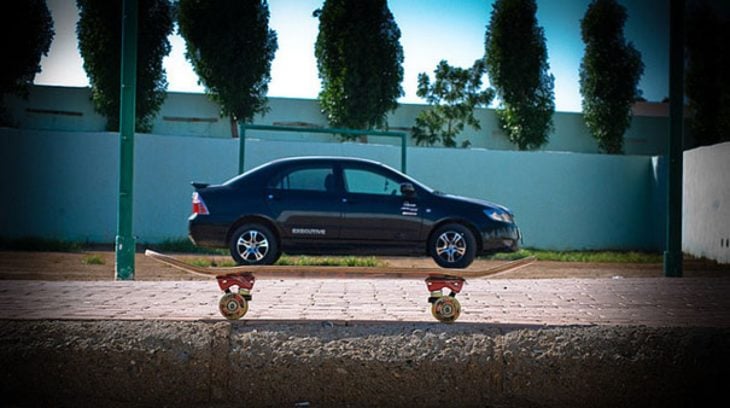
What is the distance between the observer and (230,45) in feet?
35.3

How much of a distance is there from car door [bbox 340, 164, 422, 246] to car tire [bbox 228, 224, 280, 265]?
18.3 inches

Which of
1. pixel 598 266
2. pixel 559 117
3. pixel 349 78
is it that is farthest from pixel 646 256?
pixel 559 117

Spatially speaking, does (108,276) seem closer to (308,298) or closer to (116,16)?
(308,298)

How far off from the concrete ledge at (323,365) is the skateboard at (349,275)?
0.32 ft

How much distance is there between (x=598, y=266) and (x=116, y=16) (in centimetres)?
733

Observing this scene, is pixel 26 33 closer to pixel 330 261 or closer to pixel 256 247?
pixel 256 247

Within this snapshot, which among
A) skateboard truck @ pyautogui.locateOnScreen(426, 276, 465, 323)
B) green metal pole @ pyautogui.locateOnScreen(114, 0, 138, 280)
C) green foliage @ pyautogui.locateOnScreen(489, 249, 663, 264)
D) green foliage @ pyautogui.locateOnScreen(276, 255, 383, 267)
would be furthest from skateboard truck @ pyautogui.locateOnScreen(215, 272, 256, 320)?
green foliage @ pyautogui.locateOnScreen(489, 249, 663, 264)

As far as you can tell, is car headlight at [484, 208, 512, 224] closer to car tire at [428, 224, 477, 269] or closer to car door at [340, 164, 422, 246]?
car tire at [428, 224, 477, 269]

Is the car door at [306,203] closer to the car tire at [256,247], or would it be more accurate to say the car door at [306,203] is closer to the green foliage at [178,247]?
the car tire at [256,247]

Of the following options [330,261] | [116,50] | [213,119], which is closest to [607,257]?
Result: [330,261]

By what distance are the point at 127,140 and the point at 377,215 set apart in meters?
2.50

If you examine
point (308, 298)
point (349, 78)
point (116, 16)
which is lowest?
point (308, 298)

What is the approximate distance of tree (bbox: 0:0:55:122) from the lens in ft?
15.2

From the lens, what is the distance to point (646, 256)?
1021 centimetres
